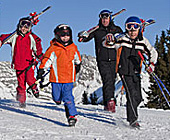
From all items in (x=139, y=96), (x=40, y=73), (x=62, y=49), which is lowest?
(x=139, y=96)

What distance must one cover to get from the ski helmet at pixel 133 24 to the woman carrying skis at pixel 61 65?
42.1 inches

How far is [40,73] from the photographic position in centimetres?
586

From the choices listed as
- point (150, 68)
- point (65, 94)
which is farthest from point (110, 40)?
point (65, 94)

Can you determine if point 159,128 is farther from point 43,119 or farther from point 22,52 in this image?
point 22,52

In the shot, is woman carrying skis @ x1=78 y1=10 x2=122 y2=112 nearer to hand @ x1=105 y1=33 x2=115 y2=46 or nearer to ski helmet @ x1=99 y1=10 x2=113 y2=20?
ski helmet @ x1=99 y1=10 x2=113 y2=20

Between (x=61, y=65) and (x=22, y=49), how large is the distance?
9.55 ft

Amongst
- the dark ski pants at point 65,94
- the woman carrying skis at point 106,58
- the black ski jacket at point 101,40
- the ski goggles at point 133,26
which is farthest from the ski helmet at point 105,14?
the dark ski pants at point 65,94

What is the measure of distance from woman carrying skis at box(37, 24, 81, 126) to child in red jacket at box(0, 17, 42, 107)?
8.46 feet

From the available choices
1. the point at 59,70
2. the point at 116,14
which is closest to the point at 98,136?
the point at 59,70

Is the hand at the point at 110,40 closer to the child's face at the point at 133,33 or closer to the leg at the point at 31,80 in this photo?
the child's face at the point at 133,33

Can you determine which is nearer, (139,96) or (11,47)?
(139,96)

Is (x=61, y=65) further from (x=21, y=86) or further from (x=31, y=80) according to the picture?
(x=21, y=86)

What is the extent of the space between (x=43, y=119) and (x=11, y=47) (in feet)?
9.17

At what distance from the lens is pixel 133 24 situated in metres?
5.92
